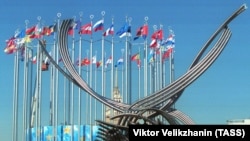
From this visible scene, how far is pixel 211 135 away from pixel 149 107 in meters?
15.2

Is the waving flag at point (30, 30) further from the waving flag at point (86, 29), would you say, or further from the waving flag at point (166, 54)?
the waving flag at point (166, 54)

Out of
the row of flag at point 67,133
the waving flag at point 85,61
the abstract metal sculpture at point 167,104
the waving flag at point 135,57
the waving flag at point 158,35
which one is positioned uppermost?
the waving flag at point 158,35

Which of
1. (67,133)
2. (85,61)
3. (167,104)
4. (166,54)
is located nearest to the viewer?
(167,104)

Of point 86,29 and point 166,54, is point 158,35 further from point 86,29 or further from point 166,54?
point 86,29

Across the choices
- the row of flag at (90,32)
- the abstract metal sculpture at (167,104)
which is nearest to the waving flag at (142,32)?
the row of flag at (90,32)

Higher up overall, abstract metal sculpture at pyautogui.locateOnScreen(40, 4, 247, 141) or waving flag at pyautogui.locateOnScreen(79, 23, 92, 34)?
waving flag at pyautogui.locateOnScreen(79, 23, 92, 34)

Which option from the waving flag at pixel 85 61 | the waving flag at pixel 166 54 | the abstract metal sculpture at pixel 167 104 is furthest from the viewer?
the waving flag at pixel 166 54

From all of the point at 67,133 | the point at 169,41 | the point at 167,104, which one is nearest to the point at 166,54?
the point at 169,41

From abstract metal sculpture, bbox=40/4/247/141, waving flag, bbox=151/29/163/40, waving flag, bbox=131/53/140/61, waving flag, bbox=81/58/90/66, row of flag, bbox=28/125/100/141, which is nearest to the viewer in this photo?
abstract metal sculpture, bbox=40/4/247/141

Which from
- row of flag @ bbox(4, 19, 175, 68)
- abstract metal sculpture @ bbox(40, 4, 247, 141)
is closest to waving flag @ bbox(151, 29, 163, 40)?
row of flag @ bbox(4, 19, 175, 68)

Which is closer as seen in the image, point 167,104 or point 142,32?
point 167,104

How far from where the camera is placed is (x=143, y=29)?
142 feet

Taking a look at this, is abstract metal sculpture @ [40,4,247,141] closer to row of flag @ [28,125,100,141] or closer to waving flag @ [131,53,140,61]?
row of flag @ [28,125,100,141]

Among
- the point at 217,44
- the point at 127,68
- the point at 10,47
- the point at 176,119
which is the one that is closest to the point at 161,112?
the point at 176,119
